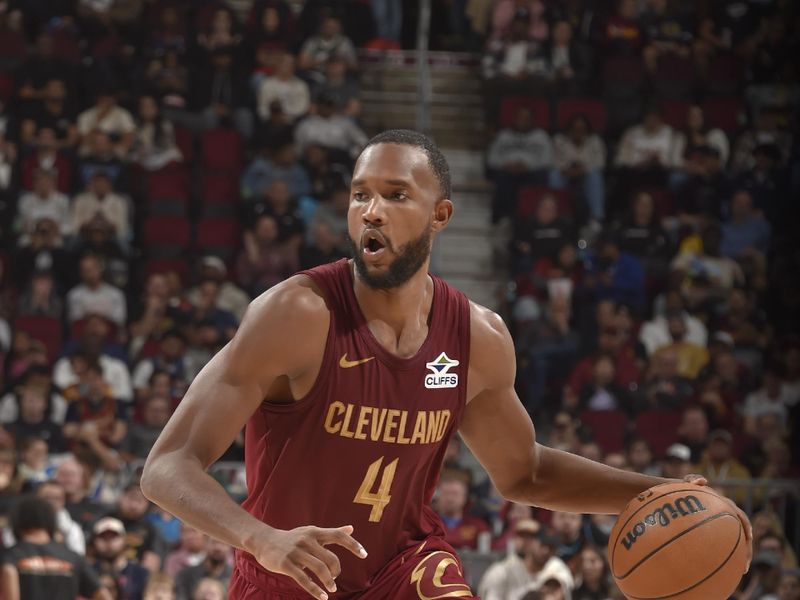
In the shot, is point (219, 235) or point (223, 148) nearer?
point (219, 235)

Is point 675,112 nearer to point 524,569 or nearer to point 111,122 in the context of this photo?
point 111,122

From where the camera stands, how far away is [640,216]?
11750mm

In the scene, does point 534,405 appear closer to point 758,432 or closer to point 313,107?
point 758,432

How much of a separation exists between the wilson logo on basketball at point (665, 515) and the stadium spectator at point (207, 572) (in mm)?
4804

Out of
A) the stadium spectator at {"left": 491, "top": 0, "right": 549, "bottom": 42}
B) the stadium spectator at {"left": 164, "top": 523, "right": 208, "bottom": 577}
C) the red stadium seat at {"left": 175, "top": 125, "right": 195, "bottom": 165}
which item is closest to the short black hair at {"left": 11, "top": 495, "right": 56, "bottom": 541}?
the stadium spectator at {"left": 164, "top": 523, "right": 208, "bottom": 577}

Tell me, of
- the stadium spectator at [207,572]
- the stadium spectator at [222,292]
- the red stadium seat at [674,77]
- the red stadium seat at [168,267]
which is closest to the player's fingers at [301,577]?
the stadium spectator at [207,572]

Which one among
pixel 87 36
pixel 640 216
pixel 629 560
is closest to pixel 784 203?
pixel 640 216

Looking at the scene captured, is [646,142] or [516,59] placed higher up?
[516,59]

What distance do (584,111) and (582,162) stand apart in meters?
0.62

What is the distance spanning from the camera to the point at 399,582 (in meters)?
3.75

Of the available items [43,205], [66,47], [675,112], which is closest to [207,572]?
[43,205]

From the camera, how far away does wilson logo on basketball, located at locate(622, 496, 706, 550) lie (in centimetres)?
376

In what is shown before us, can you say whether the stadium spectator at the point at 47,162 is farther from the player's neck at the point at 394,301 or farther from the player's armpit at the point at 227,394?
the player's armpit at the point at 227,394

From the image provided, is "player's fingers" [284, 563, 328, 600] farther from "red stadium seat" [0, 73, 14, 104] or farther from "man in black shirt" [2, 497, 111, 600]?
"red stadium seat" [0, 73, 14, 104]
